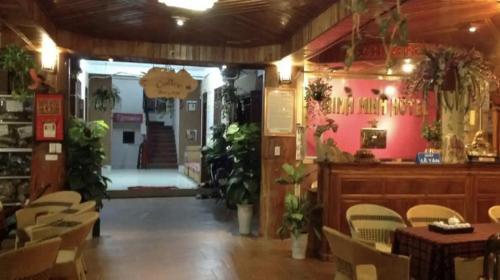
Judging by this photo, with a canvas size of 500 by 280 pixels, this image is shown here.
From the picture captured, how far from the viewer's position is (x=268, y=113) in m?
6.46

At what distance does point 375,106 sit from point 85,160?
14.0 ft

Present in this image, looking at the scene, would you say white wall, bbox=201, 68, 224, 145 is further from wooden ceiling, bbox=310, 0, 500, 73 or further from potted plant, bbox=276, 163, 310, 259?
potted plant, bbox=276, 163, 310, 259

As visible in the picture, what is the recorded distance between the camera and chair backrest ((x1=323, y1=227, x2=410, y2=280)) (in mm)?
2646

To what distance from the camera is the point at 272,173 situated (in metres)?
6.55

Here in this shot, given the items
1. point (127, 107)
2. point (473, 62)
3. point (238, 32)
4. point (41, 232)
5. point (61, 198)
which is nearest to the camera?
point (41, 232)

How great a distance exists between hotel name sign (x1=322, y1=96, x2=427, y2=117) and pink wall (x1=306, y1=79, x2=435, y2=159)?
1.8 inches

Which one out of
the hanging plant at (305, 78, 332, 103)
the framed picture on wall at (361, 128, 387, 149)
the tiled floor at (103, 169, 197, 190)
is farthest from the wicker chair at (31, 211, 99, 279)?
the tiled floor at (103, 169, 197, 190)

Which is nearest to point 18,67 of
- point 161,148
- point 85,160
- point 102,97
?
point 85,160

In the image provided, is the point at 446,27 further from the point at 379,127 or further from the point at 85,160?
the point at 85,160

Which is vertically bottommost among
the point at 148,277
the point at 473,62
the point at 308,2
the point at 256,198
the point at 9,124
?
the point at 148,277

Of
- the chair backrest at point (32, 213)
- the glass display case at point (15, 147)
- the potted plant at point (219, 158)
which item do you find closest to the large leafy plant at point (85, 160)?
the glass display case at point (15, 147)

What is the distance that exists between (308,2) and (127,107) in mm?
13846

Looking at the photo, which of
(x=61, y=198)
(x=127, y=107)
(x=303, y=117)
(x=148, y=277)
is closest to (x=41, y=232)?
(x=61, y=198)

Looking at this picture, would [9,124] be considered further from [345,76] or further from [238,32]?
[345,76]
